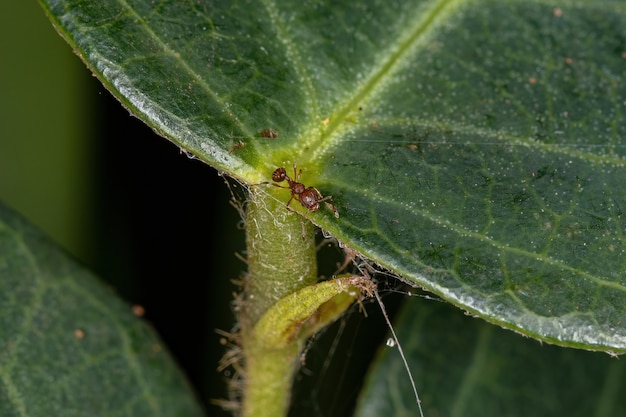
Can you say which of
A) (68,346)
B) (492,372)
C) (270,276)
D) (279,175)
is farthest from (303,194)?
(492,372)

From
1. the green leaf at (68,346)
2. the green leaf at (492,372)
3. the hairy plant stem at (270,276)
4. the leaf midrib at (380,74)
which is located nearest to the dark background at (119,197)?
the green leaf at (492,372)

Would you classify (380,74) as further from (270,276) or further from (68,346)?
(68,346)

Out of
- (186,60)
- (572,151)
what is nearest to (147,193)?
(186,60)

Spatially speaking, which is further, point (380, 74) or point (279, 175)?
point (380, 74)

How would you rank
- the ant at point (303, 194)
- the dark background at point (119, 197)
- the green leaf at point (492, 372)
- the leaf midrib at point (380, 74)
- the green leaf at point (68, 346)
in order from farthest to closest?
the dark background at point (119, 197)
the green leaf at point (492, 372)
the green leaf at point (68, 346)
the leaf midrib at point (380, 74)
the ant at point (303, 194)

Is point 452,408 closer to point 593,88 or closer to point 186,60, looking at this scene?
point 593,88

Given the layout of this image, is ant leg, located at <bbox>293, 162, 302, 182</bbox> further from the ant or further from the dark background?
the dark background

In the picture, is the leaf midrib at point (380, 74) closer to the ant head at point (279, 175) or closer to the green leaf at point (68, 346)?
the ant head at point (279, 175)
